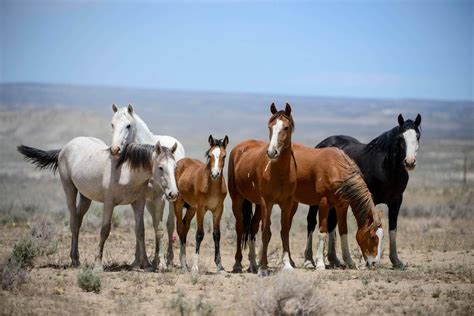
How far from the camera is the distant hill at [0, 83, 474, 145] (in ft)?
342

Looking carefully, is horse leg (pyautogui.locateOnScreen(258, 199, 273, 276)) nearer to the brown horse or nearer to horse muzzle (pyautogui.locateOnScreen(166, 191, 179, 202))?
the brown horse

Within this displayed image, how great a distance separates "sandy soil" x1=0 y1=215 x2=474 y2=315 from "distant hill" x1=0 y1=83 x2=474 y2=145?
79.0 m

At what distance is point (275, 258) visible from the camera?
13.0m

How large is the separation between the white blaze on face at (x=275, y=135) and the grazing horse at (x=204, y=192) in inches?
33.1

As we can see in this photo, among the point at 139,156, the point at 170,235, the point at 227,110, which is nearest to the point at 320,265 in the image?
the point at 170,235

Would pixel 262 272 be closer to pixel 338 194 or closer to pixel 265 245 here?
pixel 265 245

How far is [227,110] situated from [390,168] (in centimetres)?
12201

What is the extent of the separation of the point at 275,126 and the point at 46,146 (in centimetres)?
5046

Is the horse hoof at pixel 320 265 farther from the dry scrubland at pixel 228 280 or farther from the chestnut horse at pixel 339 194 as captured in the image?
the dry scrubland at pixel 228 280

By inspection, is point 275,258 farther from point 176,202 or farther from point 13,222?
point 13,222

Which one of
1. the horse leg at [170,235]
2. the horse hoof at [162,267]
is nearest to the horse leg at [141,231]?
the horse hoof at [162,267]

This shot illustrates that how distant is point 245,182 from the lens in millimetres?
Result: 11227

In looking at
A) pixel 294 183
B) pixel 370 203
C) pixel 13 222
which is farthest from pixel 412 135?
pixel 13 222

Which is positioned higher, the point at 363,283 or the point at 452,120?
the point at 452,120
